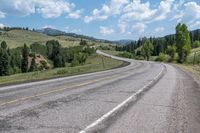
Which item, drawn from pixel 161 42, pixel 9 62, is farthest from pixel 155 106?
pixel 161 42

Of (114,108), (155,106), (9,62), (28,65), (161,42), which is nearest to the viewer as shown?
(114,108)

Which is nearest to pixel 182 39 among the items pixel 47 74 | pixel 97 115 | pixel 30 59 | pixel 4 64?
pixel 4 64

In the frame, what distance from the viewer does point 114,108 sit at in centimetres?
1067

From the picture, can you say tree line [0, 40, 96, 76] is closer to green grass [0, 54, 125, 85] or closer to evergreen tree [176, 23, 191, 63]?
evergreen tree [176, 23, 191, 63]

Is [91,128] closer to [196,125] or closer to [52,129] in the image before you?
[52,129]

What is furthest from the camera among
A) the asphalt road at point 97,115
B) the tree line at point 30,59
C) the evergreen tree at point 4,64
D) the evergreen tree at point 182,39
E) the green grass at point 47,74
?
the tree line at point 30,59

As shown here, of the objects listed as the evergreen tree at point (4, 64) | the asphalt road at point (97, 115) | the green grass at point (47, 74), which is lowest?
the evergreen tree at point (4, 64)

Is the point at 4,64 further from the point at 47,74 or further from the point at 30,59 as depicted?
the point at 47,74

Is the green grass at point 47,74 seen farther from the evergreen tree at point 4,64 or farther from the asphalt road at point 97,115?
the evergreen tree at point 4,64

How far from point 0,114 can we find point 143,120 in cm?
363

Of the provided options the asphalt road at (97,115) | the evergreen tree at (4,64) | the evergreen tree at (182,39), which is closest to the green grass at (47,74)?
the asphalt road at (97,115)

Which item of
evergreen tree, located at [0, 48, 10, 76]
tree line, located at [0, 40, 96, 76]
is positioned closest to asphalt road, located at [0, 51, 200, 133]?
tree line, located at [0, 40, 96, 76]

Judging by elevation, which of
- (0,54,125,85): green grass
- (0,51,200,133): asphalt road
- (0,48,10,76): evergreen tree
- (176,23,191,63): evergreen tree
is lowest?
(0,48,10,76): evergreen tree

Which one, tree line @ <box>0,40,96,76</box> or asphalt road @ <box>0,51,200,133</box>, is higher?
asphalt road @ <box>0,51,200,133</box>
